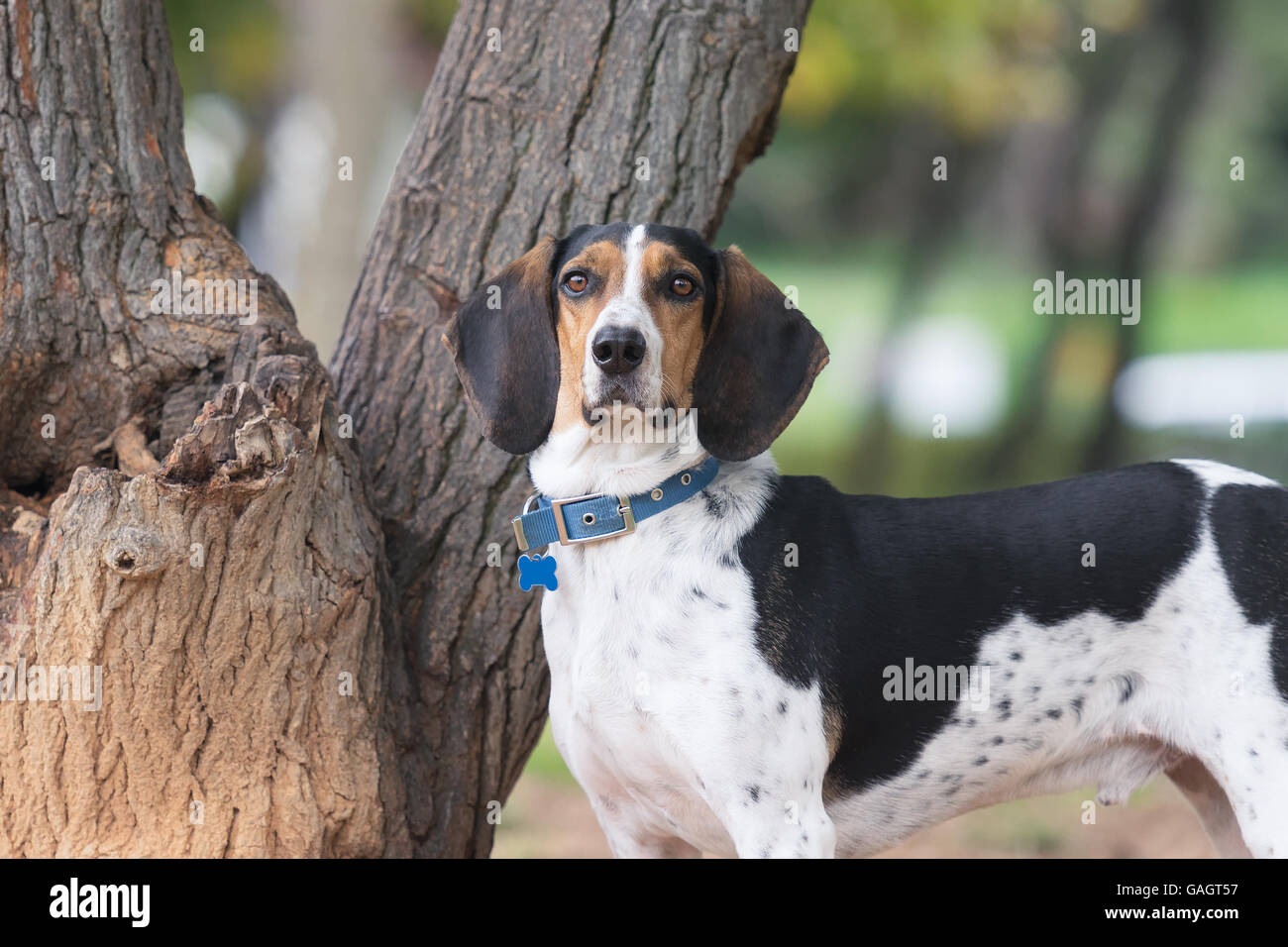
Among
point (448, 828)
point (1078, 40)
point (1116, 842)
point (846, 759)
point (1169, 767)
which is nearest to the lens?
point (846, 759)

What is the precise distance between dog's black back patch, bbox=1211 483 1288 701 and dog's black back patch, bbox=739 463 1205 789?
0.08 metres

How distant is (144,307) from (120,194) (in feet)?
1.03

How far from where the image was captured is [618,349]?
3.07m

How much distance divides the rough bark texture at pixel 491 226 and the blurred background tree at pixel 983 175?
118 inches

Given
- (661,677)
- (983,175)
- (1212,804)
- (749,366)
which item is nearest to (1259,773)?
(1212,804)

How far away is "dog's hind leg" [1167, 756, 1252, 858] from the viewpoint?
3566 mm

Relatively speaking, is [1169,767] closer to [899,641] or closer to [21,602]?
[899,641]

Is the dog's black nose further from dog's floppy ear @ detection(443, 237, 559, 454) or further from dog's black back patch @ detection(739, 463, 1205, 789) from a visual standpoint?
dog's black back patch @ detection(739, 463, 1205, 789)

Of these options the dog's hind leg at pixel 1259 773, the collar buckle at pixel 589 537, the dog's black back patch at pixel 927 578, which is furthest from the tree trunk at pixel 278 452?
the dog's hind leg at pixel 1259 773

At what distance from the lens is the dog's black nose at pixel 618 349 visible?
3.07 metres

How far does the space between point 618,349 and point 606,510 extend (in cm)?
42

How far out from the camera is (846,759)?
3.28m

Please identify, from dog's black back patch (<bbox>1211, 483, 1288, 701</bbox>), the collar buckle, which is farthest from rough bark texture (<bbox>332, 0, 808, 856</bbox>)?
dog's black back patch (<bbox>1211, 483, 1288, 701</bbox>)

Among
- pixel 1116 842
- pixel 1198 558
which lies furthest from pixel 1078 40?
pixel 1198 558
